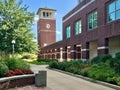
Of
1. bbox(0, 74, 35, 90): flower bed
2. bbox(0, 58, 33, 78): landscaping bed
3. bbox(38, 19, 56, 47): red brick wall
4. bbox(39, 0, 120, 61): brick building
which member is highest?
bbox(38, 19, 56, 47): red brick wall

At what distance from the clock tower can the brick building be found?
29.5m

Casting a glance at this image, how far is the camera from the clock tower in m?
82.5

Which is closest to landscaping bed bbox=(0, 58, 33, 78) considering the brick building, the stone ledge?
the stone ledge

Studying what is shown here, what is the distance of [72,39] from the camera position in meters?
45.4

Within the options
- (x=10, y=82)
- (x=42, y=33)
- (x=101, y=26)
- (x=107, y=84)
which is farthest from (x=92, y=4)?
(x=42, y=33)

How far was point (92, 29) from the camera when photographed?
35219mm

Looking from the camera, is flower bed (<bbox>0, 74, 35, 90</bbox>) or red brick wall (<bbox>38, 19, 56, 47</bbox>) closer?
flower bed (<bbox>0, 74, 35, 90</bbox>)

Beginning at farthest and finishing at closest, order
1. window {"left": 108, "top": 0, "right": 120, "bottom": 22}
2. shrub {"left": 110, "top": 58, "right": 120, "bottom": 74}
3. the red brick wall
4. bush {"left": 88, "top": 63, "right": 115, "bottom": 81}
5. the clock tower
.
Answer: the clock tower
the red brick wall
window {"left": 108, "top": 0, "right": 120, "bottom": 22}
shrub {"left": 110, "top": 58, "right": 120, "bottom": 74}
bush {"left": 88, "top": 63, "right": 115, "bottom": 81}

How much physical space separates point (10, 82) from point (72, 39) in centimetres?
3080

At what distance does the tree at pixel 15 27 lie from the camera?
41688 mm

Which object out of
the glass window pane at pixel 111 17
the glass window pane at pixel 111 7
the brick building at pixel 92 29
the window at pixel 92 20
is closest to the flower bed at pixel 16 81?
the brick building at pixel 92 29

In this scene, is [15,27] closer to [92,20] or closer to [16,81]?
[92,20]

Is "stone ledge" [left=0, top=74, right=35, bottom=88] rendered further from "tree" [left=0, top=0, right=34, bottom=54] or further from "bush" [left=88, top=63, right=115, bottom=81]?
"tree" [left=0, top=0, right=34, bottom=54]

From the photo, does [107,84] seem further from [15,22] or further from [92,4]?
[15,22]
